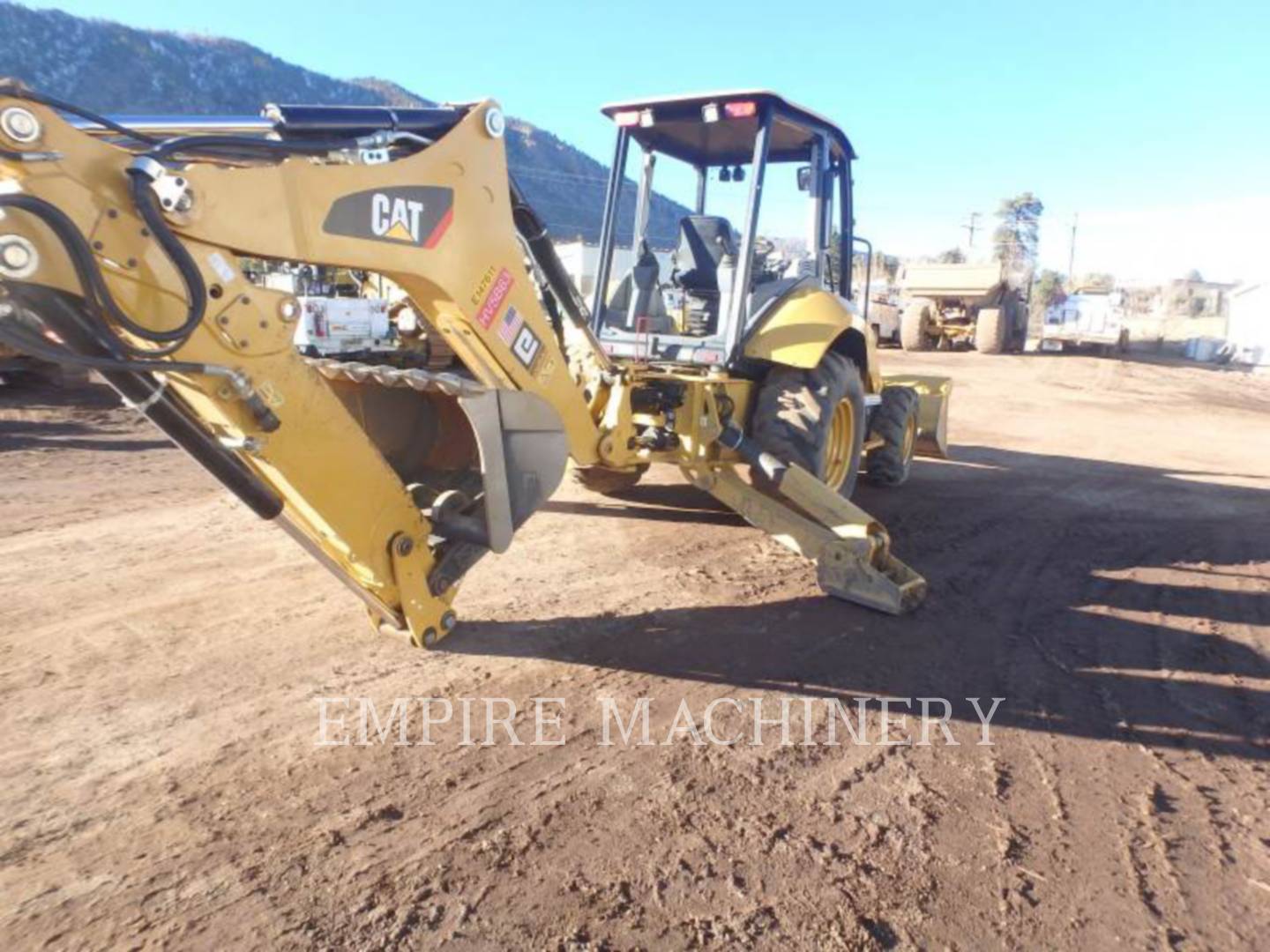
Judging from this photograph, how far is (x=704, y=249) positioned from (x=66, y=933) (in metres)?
5.06

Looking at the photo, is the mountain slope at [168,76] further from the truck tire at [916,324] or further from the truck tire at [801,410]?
the truck tire at [801,410]

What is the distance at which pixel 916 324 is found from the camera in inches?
997

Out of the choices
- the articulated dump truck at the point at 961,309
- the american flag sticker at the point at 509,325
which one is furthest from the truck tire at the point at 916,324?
the american flag sticker at the point at 509,325

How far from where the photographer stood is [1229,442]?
1270 cm

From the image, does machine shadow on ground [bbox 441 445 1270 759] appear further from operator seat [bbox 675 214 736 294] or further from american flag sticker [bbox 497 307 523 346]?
operator seat [bbox 675 214 736 294]

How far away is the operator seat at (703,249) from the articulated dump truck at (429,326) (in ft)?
0.07

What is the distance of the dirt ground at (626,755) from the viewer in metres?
2.46

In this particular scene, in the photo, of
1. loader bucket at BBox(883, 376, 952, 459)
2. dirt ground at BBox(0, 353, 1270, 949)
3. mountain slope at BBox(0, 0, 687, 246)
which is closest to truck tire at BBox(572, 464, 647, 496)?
dirt ground at BBox(0, 353, 1270, 949)

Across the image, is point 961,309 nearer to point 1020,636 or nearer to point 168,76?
point 1020,636

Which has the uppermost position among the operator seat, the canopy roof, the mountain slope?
the mountain slope

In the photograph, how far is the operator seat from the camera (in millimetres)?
6039

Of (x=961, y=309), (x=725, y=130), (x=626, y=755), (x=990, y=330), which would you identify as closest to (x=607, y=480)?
(x=725, y=130)

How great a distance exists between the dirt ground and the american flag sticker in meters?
→ 1.41

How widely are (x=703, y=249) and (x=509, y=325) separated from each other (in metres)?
2.68
